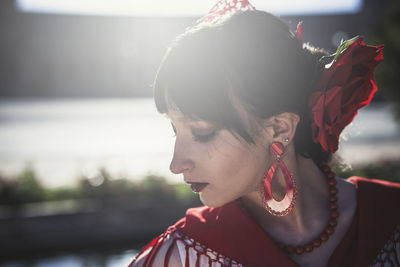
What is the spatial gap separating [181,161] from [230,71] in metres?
0.26

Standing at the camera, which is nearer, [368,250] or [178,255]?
[178,255]

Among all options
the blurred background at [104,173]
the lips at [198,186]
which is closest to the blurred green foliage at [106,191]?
the blurred background at [104,173]

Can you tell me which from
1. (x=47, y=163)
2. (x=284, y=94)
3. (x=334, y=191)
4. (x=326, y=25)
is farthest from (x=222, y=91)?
(x=326, y=25)

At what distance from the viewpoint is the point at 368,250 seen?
4.32 feet

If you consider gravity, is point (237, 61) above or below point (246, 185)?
above

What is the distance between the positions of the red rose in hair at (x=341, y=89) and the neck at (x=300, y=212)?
0.48 feet

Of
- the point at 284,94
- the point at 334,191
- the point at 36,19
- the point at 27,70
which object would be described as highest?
the point at 36,19

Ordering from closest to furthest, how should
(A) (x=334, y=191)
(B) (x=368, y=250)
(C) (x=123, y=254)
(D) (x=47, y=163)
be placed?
(B) (x=368, y=250), (A) (x=334, y=191), (C) (x=123, y=254), (D) (x=47, y=163)

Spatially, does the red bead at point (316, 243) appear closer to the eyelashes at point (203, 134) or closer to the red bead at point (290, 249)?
the red bead at point (290, 249)

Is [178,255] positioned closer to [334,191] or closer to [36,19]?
[334,191]

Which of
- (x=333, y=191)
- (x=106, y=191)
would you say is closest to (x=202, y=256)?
(x=333, y=191)

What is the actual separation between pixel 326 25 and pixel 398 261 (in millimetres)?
31139

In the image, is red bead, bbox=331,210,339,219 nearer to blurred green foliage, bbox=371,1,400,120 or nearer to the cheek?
the cheek

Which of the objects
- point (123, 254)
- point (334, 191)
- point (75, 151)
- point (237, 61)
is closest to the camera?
point (237, 61)
